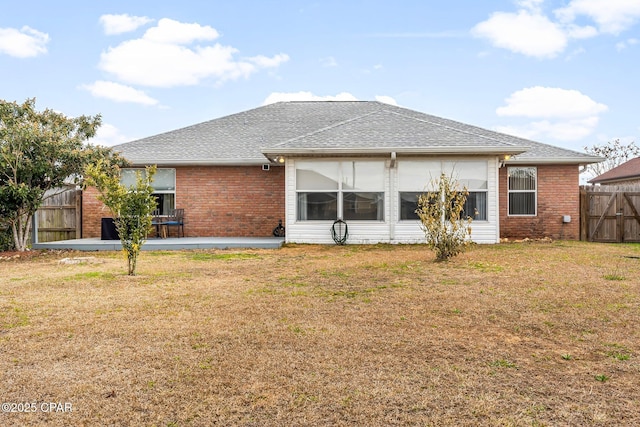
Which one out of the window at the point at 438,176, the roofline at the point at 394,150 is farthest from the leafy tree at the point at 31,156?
the window at the point at 438,176

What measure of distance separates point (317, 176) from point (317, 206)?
2.75 feet

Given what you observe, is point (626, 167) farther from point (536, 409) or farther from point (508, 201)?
point (536, 409)

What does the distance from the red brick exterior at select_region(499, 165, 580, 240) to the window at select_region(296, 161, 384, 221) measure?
188 inches

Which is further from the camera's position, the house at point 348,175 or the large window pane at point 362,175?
the large window pane at point 362,175

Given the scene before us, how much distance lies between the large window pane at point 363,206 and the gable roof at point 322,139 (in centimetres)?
120

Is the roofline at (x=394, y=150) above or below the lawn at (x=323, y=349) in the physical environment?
above

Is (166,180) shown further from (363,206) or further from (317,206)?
(363,206)

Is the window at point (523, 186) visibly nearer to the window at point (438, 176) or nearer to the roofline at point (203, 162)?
the window at point (438, 176)

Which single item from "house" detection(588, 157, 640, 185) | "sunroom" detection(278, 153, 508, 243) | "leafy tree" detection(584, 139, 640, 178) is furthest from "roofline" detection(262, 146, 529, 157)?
"leafy tree" detection(584, 139, 640, 178)

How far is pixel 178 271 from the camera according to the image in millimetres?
7895

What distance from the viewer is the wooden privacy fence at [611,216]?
1395 centimetres

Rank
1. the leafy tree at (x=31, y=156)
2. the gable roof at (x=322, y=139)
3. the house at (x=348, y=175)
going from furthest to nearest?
the house at (x=348, y=175) → the gable roof at (x=322, y=139) → the leafy tree at (x=31, y=156)

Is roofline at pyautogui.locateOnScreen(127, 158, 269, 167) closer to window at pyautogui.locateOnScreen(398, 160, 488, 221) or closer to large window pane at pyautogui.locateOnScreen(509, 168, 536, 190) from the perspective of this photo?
window at pyautogui.locateOnScreen(398, 160, 488, 221)

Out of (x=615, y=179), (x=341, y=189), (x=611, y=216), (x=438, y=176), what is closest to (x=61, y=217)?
(x=341, y=189)
